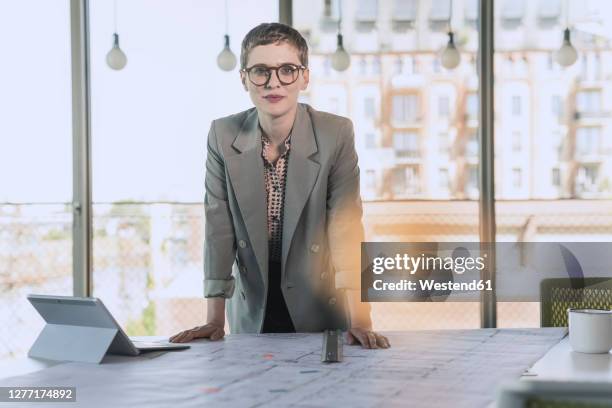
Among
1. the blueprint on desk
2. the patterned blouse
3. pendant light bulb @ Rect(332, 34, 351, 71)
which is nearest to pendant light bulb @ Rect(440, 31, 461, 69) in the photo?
pendant light bulb @ Rect(332, 34, 351, 71)

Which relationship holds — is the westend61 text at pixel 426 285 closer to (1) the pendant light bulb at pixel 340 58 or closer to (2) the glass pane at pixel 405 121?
(2) the glass pane at pixel 405 121

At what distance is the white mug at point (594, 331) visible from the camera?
1.76m

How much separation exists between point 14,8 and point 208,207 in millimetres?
3079

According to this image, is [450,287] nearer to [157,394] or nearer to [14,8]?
[14,8]

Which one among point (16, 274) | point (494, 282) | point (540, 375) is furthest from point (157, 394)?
point (16, 274)

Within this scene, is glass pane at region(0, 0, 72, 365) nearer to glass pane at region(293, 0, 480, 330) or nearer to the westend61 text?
glass pane at region(293, 0, 480, 330)

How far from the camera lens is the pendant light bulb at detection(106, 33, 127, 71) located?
180 inches

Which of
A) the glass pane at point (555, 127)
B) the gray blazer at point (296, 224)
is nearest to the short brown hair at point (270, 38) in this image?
the gray blazer at point (296, 224)

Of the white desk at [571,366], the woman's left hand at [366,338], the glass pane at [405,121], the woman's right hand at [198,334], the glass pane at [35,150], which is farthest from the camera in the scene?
Result: the glass pane at [405,121]

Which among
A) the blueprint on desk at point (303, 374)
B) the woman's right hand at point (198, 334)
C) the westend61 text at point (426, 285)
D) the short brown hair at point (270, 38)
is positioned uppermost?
the short brown hair at point (270, 38)

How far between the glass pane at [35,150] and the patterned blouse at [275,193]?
2.51 m

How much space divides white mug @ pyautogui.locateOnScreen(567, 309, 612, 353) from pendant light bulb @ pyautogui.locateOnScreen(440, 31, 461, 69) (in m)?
2.98

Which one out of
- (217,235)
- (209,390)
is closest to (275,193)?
(217,235)

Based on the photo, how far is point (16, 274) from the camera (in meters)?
4.87
